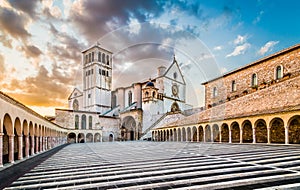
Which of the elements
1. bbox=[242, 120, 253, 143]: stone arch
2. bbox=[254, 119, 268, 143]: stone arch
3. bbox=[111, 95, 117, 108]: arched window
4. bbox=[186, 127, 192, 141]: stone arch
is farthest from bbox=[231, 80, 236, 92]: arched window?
bbox=[111, 95, 117, 108]: arched window

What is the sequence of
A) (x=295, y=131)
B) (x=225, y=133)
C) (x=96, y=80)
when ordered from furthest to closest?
(x=96, y=80) < (x=225, y=133) < (x=295, y=131)

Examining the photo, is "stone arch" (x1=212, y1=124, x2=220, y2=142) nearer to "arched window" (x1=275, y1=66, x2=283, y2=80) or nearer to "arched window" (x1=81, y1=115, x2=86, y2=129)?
"arched window" (x1=275, y1=66, x2=283, y2=80)

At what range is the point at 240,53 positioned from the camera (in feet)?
61.3

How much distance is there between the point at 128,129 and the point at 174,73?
62.8 feet

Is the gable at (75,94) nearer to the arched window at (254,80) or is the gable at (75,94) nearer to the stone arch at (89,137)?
the stone arch at (89,137)

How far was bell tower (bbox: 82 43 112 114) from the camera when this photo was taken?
59.2 meters

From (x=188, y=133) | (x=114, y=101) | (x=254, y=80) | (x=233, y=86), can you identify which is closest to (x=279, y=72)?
(x=254, y=80)

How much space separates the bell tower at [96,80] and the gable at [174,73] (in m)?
19.0

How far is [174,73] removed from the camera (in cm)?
5659

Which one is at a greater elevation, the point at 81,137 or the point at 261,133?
the point at 261,133

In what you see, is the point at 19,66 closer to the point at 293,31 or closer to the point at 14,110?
the point at 14,110

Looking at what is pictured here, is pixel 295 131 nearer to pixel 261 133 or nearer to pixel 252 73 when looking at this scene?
pixel 261 133

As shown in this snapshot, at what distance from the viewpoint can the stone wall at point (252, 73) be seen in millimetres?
24109

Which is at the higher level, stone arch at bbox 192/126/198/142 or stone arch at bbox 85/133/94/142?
stone arch at bbox 192/126/198/142
